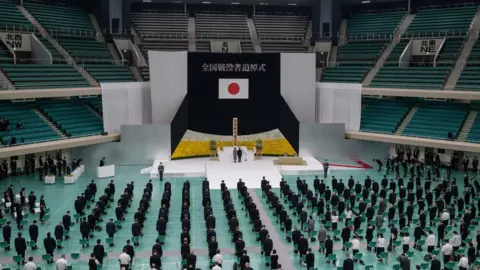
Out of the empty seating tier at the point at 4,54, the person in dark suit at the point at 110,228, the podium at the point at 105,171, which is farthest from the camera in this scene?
the empty seating tier at the point at 4,54

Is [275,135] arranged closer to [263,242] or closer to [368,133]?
[368,133]

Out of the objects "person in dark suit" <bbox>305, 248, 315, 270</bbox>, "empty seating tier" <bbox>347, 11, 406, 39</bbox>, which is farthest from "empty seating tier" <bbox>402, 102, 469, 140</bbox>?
"person in dark suit" <bbox>305, 248, 315, 270</bbox>

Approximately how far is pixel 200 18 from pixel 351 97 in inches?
688

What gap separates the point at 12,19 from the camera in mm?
35781

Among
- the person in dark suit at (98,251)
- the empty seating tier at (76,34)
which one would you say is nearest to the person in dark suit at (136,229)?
the person in dark suit at (98,251)

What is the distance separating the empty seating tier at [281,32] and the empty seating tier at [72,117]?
16199 millimetres

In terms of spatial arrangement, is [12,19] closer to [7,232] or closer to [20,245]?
[7,232]

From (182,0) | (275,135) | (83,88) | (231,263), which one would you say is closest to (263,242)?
(231,263)

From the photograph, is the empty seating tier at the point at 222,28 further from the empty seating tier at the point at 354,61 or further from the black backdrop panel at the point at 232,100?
the black backdrop panel at the point at 232,100

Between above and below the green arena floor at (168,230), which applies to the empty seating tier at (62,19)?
above

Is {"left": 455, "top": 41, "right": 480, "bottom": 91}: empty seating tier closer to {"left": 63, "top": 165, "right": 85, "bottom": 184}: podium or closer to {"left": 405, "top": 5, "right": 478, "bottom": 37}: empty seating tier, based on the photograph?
{"left": 405, "top": 5, "right": 478, "bottom": 37}: empty seating tier

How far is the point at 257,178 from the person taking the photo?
28094 mm

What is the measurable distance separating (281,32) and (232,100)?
14.2 m

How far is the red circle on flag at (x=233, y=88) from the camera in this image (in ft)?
108
